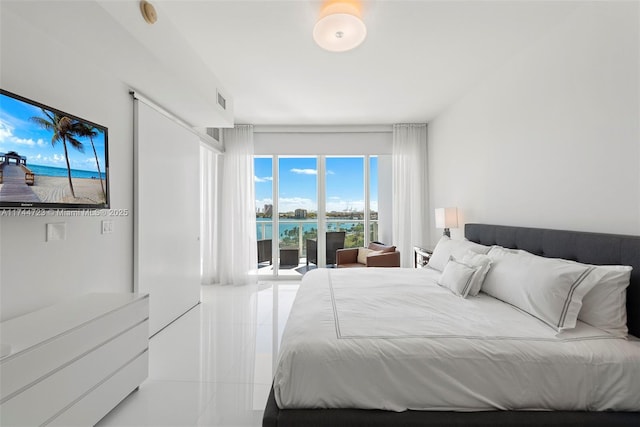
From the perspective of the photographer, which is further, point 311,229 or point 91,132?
point 311,229

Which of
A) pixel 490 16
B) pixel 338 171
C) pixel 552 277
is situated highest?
pixel 490 16

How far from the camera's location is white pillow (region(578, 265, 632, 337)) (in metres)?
1.56

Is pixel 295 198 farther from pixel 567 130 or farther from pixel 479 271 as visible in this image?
pixel 567 130

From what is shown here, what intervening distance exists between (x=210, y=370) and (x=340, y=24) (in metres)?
2.84

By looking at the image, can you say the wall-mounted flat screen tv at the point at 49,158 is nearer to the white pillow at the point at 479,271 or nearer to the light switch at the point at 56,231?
the light switch at the point at 56,231

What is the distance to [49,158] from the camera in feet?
5.94

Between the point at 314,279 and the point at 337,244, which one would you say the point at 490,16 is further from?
the point at 337,244

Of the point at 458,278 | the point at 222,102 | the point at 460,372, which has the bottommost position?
the point at 460,372

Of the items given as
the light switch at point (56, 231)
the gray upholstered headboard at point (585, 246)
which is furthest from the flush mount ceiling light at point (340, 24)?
the light switch at point (56, 231)

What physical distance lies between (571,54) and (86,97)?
12.2 ft

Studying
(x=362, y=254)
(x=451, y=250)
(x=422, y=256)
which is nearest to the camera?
(x=451, y=250)

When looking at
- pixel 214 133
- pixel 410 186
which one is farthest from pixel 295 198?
pixel 410 186

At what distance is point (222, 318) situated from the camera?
3508 millimetres

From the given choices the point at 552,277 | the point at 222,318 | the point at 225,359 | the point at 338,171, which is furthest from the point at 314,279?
the point at 338,171
